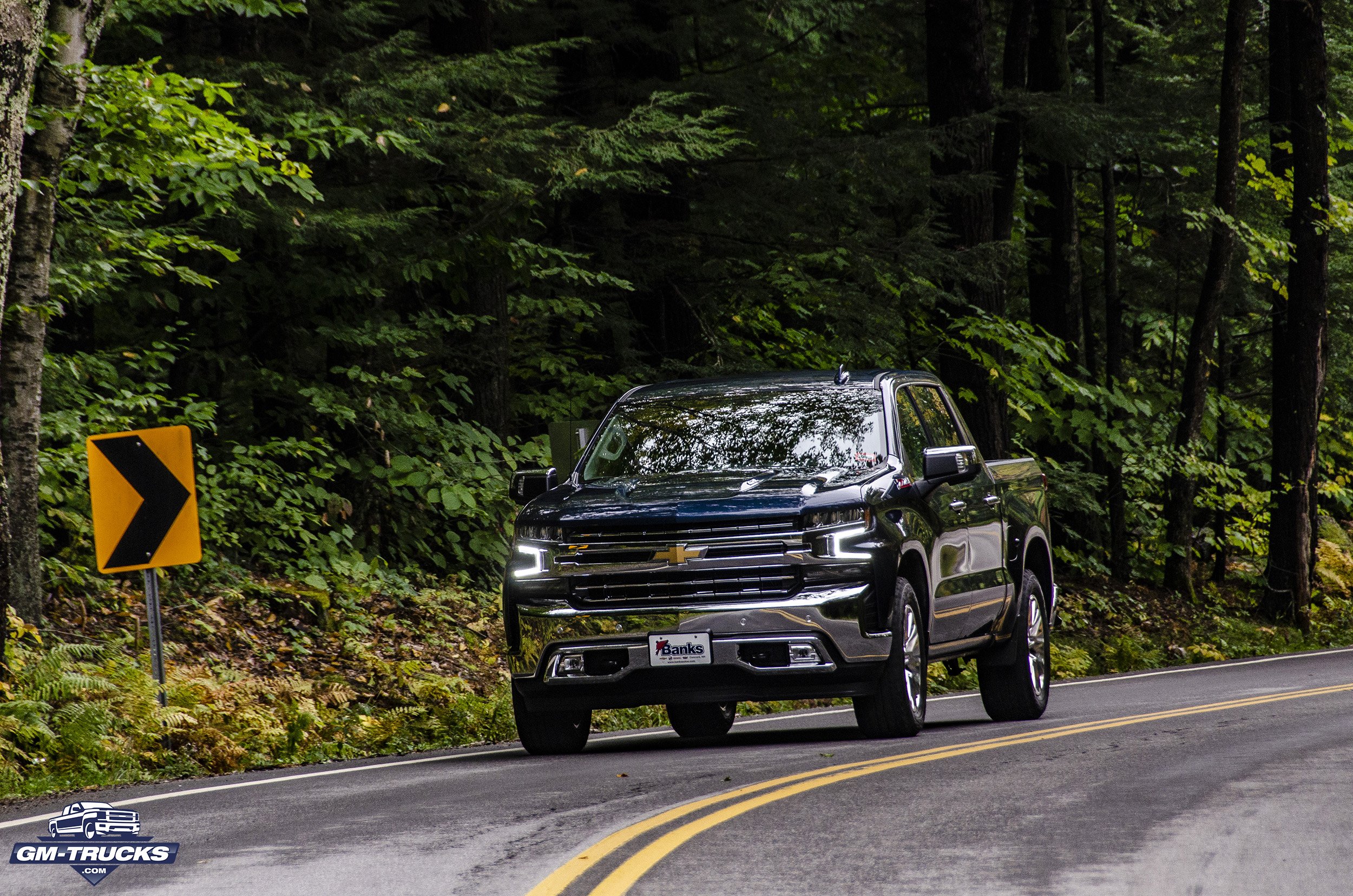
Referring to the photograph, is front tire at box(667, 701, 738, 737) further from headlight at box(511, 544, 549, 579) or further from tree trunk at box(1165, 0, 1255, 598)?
tree trunk at box(1165, 0, 1255, 598)

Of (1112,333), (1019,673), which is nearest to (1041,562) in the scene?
(1019,673)

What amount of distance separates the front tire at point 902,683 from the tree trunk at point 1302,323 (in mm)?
17963

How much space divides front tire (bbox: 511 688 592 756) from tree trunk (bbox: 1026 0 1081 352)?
19.3 metres

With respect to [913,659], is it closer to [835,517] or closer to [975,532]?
[835,517]

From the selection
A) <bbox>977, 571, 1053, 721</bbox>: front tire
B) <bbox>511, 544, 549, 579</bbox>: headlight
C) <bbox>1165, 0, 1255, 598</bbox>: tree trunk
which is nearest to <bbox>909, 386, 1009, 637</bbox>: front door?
<bbox>977, 571, 1053, 721</bbox>: front tire

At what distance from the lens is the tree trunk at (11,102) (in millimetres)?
10914

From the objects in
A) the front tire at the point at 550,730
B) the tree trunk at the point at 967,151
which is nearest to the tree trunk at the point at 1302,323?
the tree trunk at the point at 967,151

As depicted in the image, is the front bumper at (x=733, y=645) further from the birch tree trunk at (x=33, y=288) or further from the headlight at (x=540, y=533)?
the birch tree trunk at (x=33, y=288)

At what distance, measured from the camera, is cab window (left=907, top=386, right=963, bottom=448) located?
38.1ft

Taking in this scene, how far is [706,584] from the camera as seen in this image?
9.66 m

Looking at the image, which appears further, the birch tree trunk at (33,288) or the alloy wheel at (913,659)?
the birch tree trunk at (33,288)

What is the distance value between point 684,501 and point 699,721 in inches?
107

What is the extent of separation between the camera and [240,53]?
17531 millimetres

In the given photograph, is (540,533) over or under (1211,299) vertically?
under
